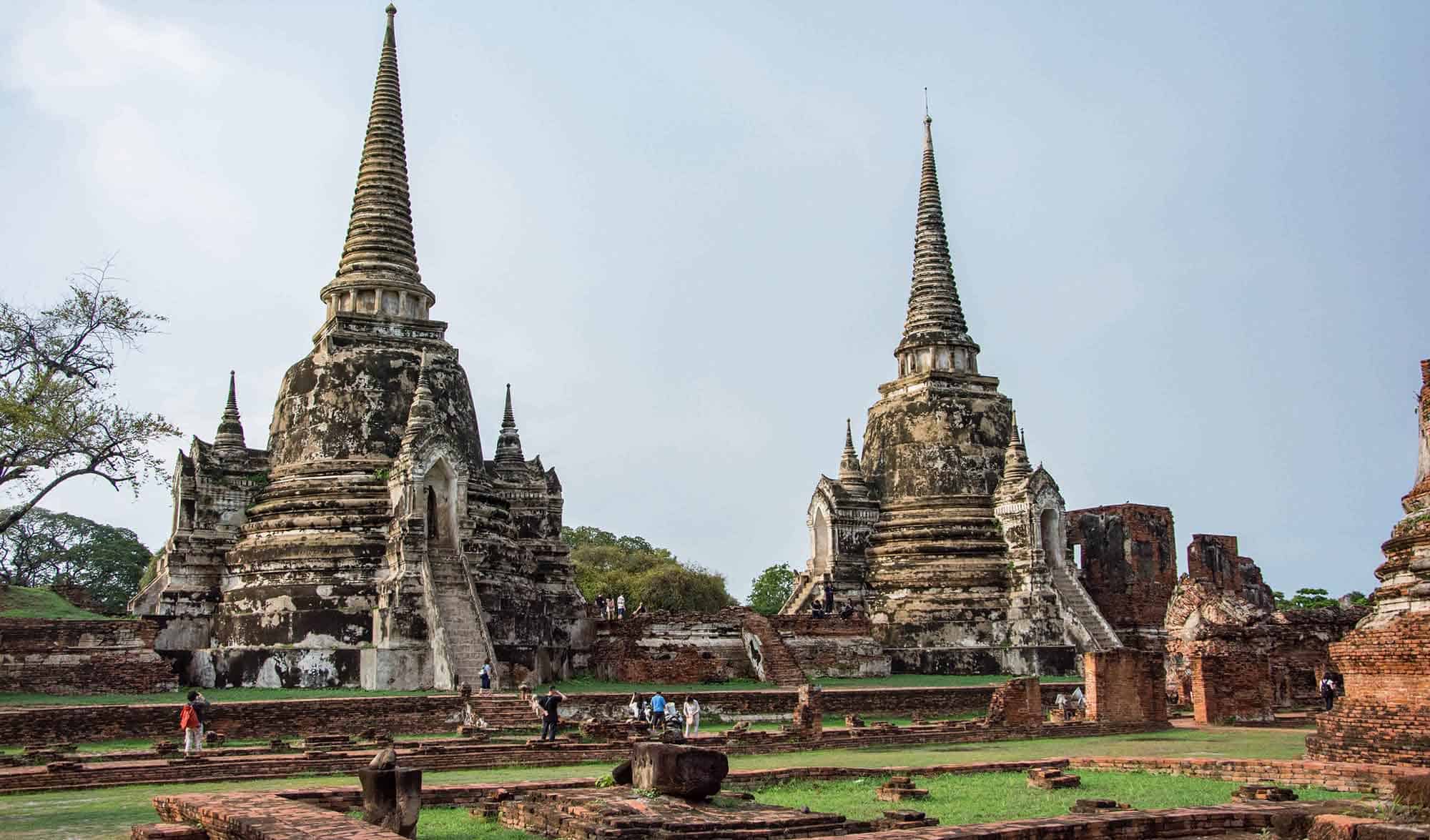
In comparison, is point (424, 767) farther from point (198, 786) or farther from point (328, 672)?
point (328, 672)

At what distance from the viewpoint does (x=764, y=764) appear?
719 inches

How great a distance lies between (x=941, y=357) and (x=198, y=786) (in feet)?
92.6

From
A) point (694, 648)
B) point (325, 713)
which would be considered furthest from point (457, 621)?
point (694, 648)

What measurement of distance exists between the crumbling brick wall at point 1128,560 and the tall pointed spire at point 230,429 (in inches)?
930

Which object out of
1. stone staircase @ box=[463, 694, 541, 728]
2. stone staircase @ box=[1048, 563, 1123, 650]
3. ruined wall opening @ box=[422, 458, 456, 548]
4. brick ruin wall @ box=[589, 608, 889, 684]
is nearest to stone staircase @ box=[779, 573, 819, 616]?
brick ruin wall @ box=[589, 608, 889, 684]

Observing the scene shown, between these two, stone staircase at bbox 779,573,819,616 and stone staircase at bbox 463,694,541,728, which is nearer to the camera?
stone staircase at bbox 463,694,541,728

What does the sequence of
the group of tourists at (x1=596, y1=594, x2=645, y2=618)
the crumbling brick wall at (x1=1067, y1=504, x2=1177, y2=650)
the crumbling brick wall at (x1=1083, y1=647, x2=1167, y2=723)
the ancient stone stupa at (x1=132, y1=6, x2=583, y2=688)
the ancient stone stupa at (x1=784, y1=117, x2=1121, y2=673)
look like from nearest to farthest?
the crumbling brick wall at (x1=1083, y1=647, x2=1167, y2=723) < the ancient stone stupa at (x1=132, y1=6, x2=583, y2=688) < the group of tourists at (x1=596, y1=594, x2=645, y2=618) < the ancient stone stupa at (x1=784, y1=117, x2=1121, y2=673) < the crumbling brick wall at (x1=1067, y1=504, x2=1177, y2=650)

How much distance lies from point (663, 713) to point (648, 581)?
31520mm

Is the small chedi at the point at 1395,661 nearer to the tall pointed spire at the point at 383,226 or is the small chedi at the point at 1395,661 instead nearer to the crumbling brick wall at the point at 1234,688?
the crumbling brick wall at the point at 1234,688

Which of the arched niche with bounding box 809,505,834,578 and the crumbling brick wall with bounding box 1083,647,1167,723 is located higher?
the arched niche with bounding box 809,505,834,578

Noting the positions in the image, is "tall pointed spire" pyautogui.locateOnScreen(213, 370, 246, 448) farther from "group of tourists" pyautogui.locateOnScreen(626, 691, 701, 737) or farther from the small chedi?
the small chedi

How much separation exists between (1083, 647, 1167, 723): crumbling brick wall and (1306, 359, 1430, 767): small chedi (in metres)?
9.21

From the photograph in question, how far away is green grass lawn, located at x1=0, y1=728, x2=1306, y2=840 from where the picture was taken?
1259 cm

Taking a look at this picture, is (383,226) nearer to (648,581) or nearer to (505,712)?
(505,712)
